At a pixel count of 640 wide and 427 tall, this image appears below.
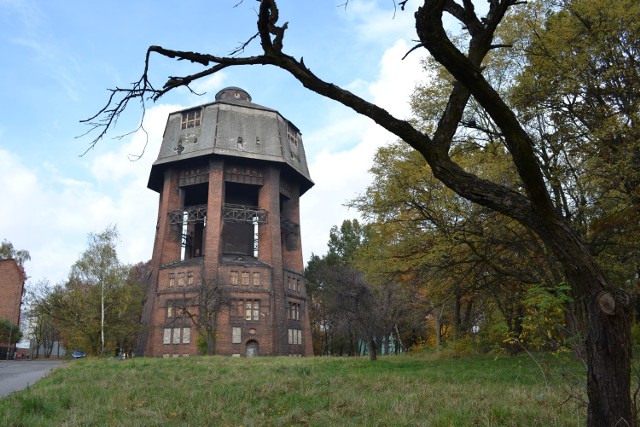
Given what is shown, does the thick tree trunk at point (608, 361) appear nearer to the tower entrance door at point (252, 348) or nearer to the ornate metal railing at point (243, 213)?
the tower entrance door at point (252, 348)

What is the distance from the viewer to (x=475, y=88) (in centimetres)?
470

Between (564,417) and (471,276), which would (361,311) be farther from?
(564,417)

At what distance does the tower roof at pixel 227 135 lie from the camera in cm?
4972

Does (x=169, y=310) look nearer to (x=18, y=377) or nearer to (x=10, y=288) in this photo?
(x=10, y=288)

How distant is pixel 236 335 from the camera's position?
150 ft

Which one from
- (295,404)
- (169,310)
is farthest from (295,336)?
(295,404)

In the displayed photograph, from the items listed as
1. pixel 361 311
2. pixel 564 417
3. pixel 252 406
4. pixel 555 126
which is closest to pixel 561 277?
pixel 555 126

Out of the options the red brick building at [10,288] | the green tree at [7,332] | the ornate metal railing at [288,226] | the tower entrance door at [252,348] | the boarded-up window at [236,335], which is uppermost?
the ornate metal railing at [288,226]

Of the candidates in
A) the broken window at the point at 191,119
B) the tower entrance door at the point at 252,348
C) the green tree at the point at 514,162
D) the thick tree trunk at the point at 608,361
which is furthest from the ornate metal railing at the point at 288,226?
the thick tree trunk at the point at 608,361

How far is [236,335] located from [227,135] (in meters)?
18.8

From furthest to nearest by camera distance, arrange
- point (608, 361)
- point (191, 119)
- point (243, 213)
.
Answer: point (191, 119) → point (243, 213) → point (608, 361)

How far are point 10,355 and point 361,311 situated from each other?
143 feet

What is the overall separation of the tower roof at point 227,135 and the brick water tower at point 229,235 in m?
0.10

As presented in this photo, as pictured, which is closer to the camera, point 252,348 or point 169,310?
point 252,348
